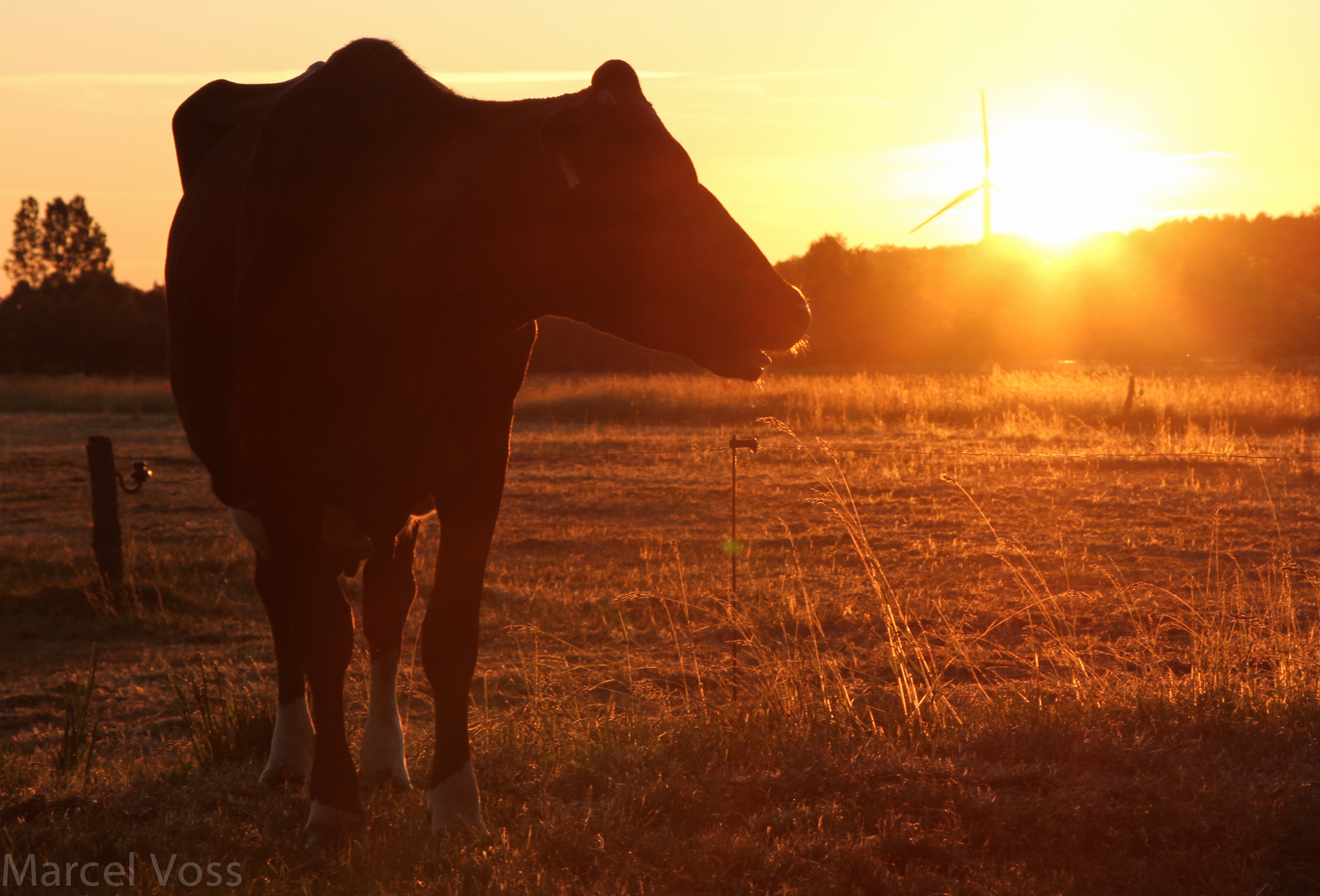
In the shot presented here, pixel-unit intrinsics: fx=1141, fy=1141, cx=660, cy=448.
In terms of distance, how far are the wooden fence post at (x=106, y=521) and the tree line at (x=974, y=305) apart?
33.8 metres

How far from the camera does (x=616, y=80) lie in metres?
2.83

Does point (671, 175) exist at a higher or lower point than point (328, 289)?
higher

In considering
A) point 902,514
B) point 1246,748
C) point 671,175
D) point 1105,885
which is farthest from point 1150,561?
point 671,175

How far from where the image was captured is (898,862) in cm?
296

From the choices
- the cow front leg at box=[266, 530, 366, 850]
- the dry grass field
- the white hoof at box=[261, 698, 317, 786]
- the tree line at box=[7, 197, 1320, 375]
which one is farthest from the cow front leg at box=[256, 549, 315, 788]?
the tree line at box=[7, 197, 1320, 375]

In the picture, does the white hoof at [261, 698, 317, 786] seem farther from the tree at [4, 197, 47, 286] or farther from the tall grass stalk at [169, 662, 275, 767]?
the tree at [4, 197, 47, 286]

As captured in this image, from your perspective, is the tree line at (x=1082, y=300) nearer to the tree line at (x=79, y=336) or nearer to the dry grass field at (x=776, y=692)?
the tree line at (x=79, y=336)

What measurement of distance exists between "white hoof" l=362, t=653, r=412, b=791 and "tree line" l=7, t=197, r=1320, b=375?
37939 millimetres

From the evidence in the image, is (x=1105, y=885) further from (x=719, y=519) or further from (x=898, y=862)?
(x=719, y=519)

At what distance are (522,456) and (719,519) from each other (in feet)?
26.8

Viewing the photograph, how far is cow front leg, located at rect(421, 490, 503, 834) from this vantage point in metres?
3.25

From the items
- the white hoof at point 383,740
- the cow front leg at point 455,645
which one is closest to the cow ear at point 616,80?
the cow front leg at point 455,645

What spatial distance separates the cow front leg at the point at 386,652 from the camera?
379 cm

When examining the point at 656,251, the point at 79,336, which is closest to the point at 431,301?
the point at 656,251
